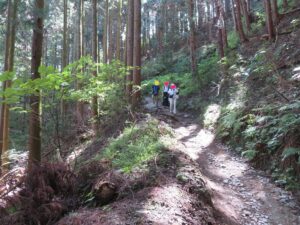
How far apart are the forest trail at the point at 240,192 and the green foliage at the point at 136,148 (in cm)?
82

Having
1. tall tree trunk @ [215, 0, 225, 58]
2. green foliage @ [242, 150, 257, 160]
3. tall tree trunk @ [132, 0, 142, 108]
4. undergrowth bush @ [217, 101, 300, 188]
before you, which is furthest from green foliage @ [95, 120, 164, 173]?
tall tree trunk @ [215, 0, 225, 58]

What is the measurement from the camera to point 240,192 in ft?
21.8

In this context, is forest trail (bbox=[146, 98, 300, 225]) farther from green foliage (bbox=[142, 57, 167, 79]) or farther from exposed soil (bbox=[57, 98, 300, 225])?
green foliage (bbox=[142, 57, 167, 79])

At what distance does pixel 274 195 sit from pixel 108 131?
24.3 feet

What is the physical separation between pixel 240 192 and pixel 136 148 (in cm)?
271

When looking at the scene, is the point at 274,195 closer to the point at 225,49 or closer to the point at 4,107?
the point at 4,107

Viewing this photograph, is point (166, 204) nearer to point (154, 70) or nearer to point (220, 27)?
point (220, 27)

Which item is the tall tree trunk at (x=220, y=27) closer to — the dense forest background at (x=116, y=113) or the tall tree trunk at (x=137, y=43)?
the dense forest background at (x=116, y=113)

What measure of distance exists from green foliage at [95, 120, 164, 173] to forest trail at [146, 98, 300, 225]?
822 millimetres

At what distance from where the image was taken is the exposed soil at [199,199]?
14.3ft

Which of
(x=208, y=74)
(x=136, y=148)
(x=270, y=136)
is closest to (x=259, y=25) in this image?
(x=208, y=74)

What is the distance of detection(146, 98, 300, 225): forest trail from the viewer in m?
5.49

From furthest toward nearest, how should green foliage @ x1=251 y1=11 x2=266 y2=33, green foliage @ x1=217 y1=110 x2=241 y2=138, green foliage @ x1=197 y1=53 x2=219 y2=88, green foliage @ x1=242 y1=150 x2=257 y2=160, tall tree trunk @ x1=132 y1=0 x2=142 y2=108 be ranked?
green foliage @ x1=197 y1=53 x2=219 y2=88 → green foliage @ x1=251 y1=11 x2=266 y2=33 → tall tree trunk @ x1=132 y1=0 x2=142 y2=108 → green foliage @ x1=217 y1=110 x2=241 y2=138 → green foliage @ x1=242 y1=150 x2=257 y2=160

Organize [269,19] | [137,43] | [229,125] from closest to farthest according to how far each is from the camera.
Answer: [229,125], [137,43], [269,19]
